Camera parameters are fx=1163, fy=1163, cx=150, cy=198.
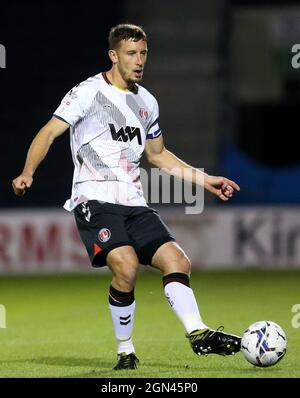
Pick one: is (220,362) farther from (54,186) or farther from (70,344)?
(54,186)

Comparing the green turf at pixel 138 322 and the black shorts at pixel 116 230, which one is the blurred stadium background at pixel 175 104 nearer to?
the green turf at pixel 138 322

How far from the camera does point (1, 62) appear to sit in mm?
17156

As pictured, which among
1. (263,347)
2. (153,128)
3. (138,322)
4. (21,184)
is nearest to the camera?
(21,184)

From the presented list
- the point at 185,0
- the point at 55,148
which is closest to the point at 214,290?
the point at 55,148

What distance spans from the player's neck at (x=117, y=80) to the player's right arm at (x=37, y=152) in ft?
1.61

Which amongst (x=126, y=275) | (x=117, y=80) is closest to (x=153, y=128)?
(x=117, y=80)

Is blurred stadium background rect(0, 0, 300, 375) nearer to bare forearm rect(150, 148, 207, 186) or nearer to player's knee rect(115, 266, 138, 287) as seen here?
bare forearm rect(150, 148, 207, 186)

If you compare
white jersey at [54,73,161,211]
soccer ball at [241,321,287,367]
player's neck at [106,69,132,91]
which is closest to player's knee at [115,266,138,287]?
white jersey at [54,73,161,211]

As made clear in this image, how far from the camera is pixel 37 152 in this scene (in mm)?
7258

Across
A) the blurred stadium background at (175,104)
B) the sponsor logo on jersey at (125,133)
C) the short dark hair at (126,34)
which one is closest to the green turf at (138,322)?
the sponsor logo on jersey at (125,133)

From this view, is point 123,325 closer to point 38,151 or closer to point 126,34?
point 38,151

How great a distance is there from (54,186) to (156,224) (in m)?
10.6

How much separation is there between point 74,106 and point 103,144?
0.31 m

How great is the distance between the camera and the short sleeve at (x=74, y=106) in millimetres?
7449
